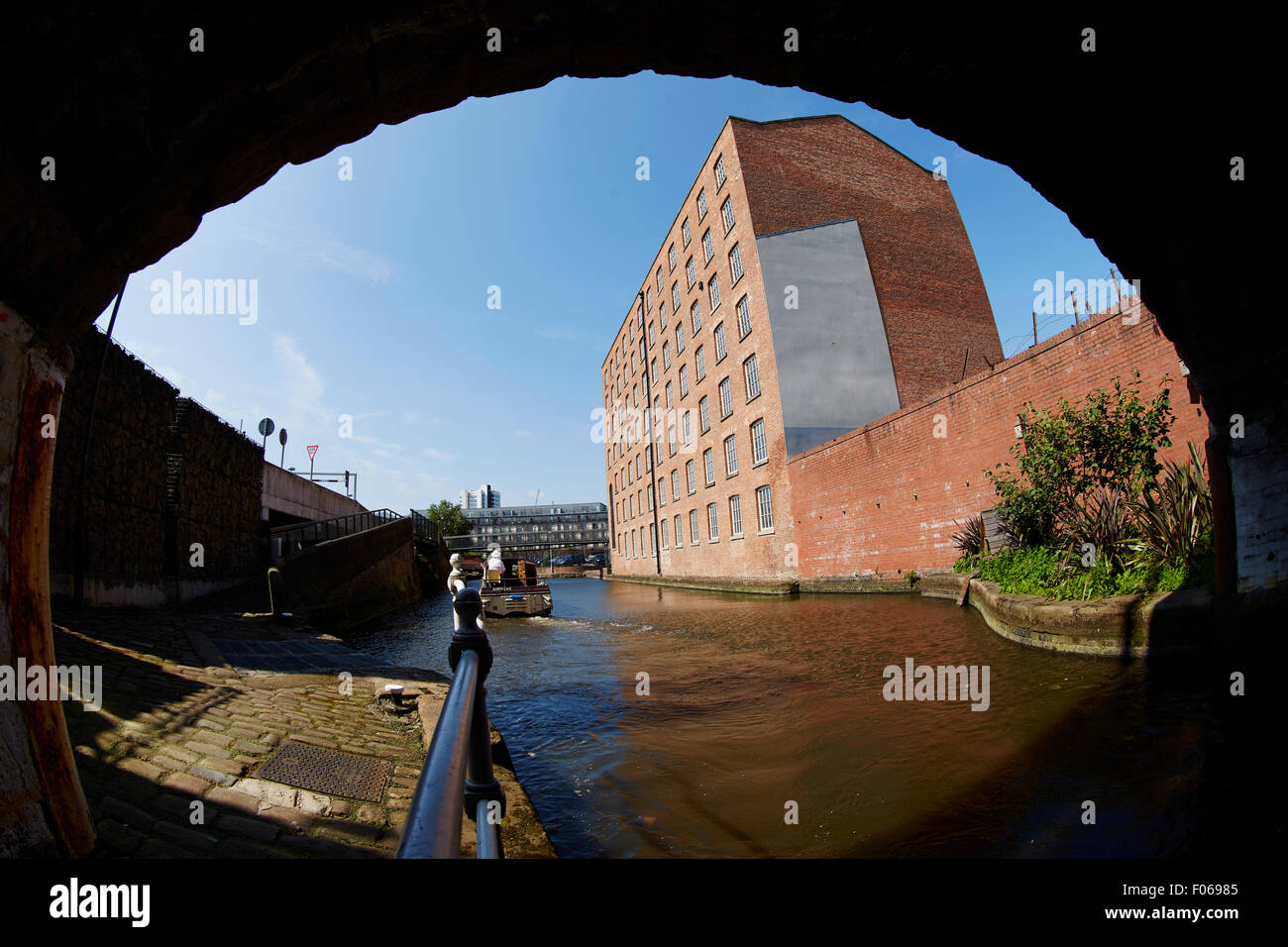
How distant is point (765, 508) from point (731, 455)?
3.64m

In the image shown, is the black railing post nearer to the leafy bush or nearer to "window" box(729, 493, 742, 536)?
the leafy bush

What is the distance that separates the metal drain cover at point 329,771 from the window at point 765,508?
19.3 meters

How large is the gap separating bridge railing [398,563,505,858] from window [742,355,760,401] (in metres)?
21.4

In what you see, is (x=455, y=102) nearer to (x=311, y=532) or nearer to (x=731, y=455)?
(x=311, y=532)

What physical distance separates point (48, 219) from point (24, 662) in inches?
51.7

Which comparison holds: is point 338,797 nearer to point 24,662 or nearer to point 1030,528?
point 24,662

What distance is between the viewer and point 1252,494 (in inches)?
161

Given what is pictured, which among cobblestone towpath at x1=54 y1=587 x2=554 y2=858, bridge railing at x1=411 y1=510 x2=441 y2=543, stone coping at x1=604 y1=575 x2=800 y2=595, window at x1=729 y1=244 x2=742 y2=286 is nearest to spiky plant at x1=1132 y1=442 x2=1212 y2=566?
cobblestone towpath at x1=54 y1=587 x2=554 y2=858

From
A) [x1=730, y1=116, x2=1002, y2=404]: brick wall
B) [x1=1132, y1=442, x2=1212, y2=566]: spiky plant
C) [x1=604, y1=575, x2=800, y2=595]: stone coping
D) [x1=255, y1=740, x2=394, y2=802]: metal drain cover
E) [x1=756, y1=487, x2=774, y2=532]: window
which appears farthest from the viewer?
[x1=730, y1=116, x2=1002, y2=404]: brick wall

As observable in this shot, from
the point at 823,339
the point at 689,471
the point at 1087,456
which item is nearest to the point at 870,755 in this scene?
the point at 1087,456

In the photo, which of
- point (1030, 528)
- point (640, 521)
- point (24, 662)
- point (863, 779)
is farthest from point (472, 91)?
point (640, 521)

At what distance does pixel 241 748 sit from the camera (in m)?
3.79

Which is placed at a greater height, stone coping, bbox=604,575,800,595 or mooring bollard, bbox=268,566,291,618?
mooring bollard, bbox=268,566,291,618

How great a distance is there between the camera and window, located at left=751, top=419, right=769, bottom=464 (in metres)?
22.6
